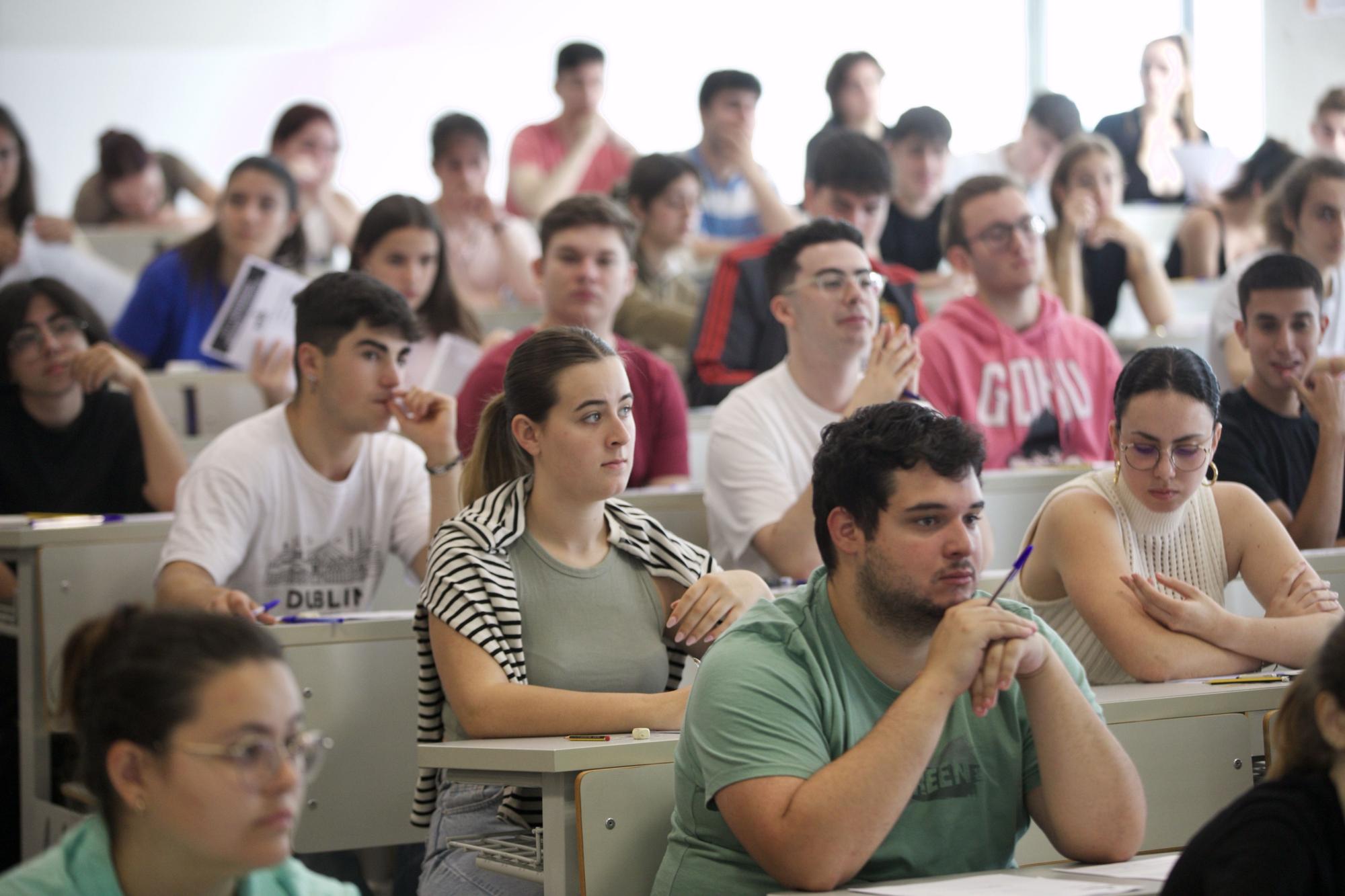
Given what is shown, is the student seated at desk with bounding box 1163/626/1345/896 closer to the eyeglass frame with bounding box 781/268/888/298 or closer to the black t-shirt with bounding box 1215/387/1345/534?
the black t-shirt with bounding box 1215/387/1345/534

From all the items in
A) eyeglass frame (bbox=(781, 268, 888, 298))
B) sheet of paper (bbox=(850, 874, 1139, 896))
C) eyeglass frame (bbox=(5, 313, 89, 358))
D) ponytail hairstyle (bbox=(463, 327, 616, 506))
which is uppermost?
eyeglass frame (bbox=(781, 268, 888, 298))

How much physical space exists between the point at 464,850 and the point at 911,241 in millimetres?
3875

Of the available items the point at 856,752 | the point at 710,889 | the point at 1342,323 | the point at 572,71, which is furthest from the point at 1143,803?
the point at 572,71

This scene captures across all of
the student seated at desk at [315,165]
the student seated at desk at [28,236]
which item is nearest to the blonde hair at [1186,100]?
the student seated at desk at [315,165]

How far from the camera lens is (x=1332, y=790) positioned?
4.37 feet

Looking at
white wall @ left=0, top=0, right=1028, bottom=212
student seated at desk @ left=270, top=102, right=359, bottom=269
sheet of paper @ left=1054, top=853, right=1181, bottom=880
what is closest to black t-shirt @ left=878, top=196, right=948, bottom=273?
student seated at desk @ left=270, top=102, right=359, bottom=269

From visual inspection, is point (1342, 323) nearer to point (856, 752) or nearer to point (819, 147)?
point (819, 147)

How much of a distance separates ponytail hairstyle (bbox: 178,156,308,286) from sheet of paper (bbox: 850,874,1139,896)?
3.41 meters

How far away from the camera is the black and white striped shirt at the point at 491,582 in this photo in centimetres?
214

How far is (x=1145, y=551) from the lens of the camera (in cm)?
243

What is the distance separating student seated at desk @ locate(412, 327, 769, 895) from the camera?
208 cm

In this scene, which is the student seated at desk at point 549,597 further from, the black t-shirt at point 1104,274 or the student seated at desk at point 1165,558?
the black t-shirt at point 1104,274

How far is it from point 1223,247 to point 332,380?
14.4 feet

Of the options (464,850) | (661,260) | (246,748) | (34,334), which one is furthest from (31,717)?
(661,260)
